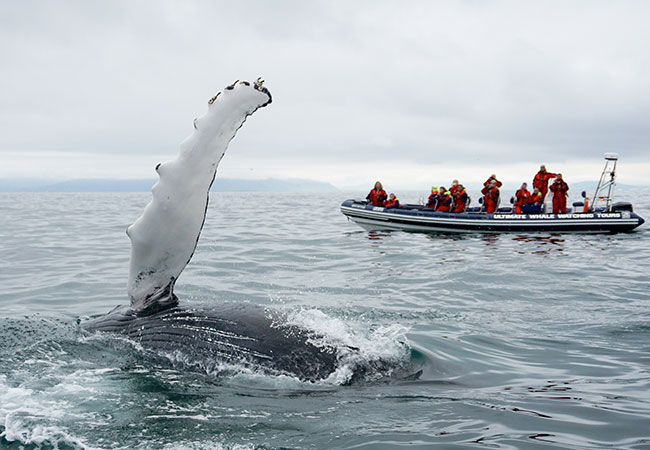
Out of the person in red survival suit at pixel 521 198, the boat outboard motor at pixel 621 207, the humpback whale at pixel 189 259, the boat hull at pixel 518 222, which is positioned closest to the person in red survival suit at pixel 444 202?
the boat hull at pixel 518 222

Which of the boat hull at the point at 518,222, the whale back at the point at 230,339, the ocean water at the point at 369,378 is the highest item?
the boat hull at the point at 518,222

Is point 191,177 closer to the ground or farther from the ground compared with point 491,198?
closer to the ground

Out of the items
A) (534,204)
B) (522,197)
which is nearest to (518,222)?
(522,197)

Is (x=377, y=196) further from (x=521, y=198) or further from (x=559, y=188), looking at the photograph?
(x=559, y=188)

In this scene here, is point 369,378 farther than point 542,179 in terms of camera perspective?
No

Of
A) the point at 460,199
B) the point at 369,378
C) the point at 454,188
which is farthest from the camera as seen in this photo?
the point at 454,188

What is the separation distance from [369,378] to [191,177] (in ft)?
8.32

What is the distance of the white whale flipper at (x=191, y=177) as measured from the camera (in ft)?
17.9

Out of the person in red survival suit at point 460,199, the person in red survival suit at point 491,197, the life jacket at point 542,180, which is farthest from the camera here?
the person in red survival suit at point 491,197

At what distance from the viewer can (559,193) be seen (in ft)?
84.9

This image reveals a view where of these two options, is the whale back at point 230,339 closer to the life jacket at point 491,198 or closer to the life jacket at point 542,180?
the life jacket at point 491,198

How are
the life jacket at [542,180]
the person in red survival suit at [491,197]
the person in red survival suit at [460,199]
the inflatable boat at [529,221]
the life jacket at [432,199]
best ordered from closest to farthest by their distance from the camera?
the inflatable boat at [529,221]
the person in red survival suit at [460,199]
the life jacket at [542,180]
the person in red survival suit at [491,197]
the life jacket at [432,199]

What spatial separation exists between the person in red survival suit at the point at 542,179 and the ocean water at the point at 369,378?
1270 centimetres

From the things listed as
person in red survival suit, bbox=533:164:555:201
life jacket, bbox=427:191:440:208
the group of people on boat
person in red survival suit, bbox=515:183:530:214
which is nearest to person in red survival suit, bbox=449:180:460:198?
the group of people on boat
